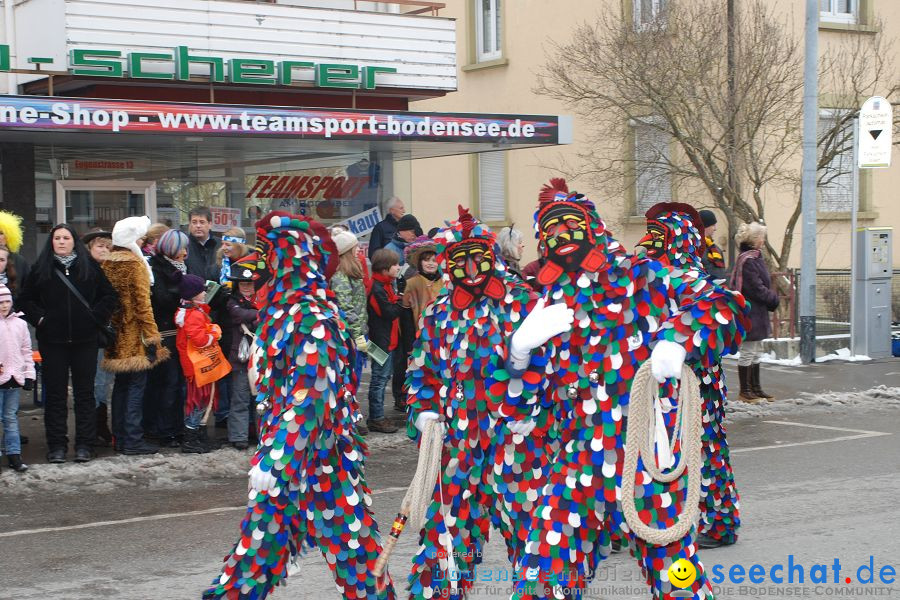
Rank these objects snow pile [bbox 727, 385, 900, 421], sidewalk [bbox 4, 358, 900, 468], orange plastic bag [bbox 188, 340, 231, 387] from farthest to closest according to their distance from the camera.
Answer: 1. snow pile [bbox 727, 385, 900, 421]
2. sidewalk [bbox 4, 358, 900, 468]
3. orange plastic bag [bbox 188, 340, 231, 387]

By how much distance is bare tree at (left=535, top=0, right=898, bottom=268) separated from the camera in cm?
1838

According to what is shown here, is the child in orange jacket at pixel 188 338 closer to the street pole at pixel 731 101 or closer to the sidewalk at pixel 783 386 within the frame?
the sidewalk at pixel 783 386

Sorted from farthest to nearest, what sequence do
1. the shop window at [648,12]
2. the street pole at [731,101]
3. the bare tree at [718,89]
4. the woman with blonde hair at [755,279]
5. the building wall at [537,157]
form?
the building wall at [537,157] < the shop window at [648,12] < the bare tree at [718,89] < the street pole at [731,101] < the woman with blonde hair at [755,279]

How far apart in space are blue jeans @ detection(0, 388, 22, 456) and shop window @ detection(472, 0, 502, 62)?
17.8 metres

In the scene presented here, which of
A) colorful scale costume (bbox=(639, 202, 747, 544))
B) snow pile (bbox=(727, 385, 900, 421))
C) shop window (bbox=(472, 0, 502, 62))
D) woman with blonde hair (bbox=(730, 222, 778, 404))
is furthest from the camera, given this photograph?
shop window (bbox=(472, 0, 502, 62))

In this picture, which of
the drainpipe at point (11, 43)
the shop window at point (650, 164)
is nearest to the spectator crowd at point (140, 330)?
the drainpipe at point (11, 43)

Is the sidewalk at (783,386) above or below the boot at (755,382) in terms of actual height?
below

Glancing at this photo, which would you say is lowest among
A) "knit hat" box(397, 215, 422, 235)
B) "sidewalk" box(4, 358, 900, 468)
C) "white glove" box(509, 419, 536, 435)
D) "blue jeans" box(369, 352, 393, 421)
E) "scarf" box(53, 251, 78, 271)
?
"sidewalk" box(4, 358, 900, 468)

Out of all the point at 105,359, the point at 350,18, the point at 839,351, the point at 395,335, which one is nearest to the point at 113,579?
the point at 105,359

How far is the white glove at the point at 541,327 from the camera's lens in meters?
4.73

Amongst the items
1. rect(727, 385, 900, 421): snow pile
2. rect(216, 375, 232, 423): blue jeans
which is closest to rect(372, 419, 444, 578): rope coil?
rect(216, 375, 232, 423): blue jeans

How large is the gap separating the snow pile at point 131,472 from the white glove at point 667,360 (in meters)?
5.19

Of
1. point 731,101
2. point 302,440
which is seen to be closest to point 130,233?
point 302,440

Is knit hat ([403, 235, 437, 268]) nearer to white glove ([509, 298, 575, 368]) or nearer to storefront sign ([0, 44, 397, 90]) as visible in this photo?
white glove ([509, 298, 575, 368])
